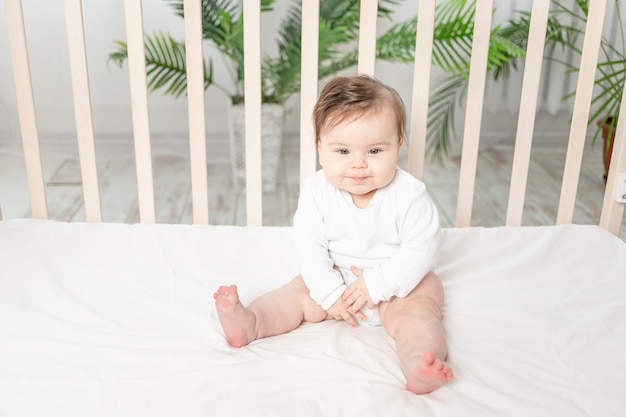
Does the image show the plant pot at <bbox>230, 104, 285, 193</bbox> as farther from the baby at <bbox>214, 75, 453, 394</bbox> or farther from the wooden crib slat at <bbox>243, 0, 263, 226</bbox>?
the baby at <bbox>214, 75, 453, 394</bbox>

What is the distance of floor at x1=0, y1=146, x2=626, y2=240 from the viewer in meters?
2.33

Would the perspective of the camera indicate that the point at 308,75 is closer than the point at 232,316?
No

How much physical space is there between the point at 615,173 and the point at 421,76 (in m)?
0.49

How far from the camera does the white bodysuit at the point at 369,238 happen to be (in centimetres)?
118

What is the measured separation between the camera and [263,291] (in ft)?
4.22

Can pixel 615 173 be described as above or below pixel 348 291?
above

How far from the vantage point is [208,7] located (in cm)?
233

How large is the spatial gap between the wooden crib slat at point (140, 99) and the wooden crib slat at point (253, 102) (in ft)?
0.71

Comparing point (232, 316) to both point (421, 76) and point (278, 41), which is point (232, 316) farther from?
point (278, 41)

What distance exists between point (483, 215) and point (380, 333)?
4.25ft

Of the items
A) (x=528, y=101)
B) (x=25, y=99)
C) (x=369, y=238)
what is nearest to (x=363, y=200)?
(x=369, y=238)

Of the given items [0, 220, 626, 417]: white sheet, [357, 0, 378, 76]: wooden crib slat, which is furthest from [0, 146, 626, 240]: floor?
[357, 0, 378, 76]: wooden crib slat

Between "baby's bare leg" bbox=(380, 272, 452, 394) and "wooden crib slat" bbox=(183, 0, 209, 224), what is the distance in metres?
A: 0.53

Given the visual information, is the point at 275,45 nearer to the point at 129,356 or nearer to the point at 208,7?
the point at 208,7
